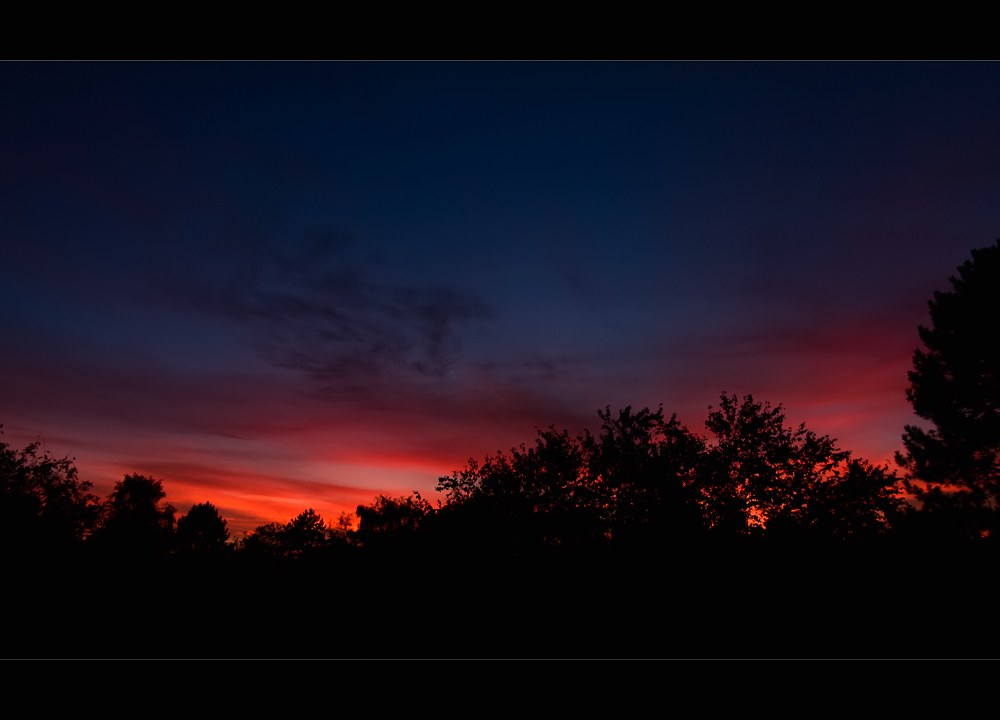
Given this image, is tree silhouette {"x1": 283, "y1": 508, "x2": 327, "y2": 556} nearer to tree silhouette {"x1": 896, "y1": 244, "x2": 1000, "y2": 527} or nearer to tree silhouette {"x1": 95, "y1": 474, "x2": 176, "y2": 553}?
tree silhouette {"x1": 95, "y1": 474, "x2": 176, "y2": 553}

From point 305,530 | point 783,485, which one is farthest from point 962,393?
point 305,530

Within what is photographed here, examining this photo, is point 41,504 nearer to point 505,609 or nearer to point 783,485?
point 505,609

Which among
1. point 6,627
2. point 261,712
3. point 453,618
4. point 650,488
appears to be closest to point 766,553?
point 650,488

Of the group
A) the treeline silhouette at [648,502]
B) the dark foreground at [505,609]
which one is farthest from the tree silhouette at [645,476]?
the dark foreground at [505,609]

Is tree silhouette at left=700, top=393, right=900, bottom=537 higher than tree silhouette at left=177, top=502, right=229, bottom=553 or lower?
higher

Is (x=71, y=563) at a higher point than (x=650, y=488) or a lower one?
lower

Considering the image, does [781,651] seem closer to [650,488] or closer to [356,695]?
[356,695]

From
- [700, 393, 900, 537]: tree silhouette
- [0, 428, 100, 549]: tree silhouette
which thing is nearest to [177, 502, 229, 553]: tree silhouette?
[0, 428, 100, 549]: tree silhouette

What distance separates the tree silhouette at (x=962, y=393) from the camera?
2488cm

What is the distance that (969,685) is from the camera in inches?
305

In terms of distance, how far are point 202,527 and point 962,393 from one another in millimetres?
116858

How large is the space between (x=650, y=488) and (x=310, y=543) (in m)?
64.0

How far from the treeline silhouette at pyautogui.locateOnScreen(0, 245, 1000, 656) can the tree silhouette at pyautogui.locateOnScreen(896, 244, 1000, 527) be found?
10cm

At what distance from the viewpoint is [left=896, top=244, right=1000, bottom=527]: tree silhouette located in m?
24.9
